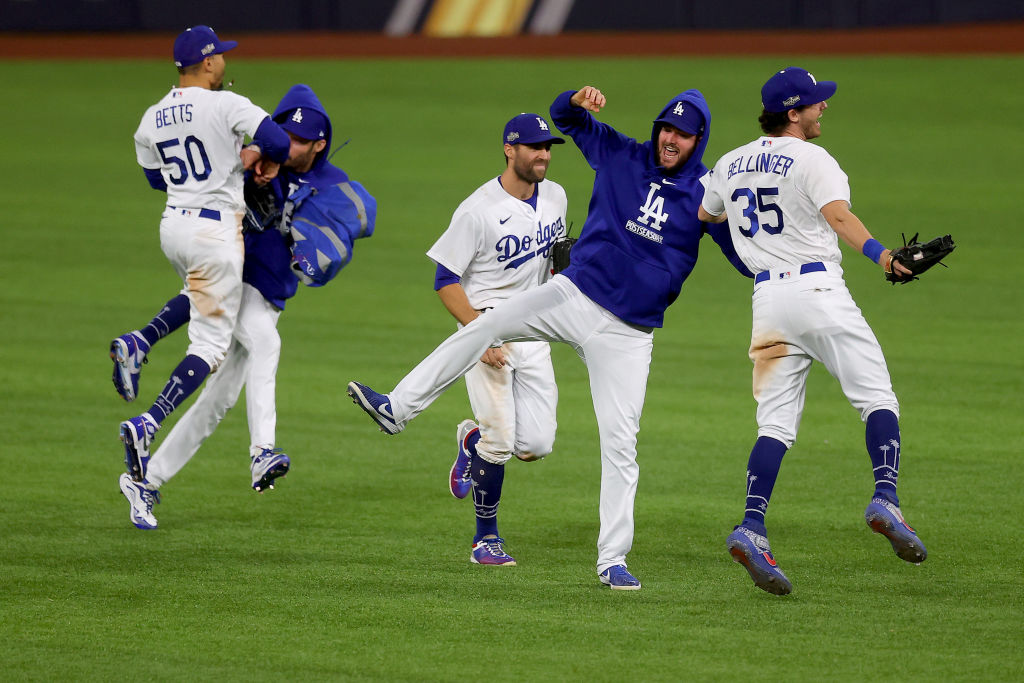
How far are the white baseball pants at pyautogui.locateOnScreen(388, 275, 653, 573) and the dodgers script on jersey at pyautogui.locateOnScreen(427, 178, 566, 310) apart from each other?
0.56 meters

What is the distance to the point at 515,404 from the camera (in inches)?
278

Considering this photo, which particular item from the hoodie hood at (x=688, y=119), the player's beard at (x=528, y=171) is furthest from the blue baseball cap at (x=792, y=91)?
the player's beard at (x=528, y=171)

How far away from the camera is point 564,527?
7609mm

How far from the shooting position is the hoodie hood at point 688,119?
6188 millimetres

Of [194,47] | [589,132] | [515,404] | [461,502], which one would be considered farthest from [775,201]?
[194,47]

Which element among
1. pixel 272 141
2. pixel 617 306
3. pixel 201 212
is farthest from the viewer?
pixel 201 212

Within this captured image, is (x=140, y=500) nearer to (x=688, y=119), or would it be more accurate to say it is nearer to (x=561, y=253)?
(x=561, y=253)

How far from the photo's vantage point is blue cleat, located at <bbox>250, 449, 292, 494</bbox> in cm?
716

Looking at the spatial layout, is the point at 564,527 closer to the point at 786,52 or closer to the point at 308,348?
the point at 308,348

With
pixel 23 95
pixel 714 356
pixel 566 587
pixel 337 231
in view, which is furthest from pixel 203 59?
pixel 23 95

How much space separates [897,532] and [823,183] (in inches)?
→ 59.1

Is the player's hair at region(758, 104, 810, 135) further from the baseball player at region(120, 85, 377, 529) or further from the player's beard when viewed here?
the baseball player at region(120, 85, 377, 529)

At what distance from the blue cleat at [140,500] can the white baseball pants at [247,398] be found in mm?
95

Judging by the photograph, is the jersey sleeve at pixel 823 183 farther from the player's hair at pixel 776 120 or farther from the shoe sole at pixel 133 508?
the shoe sole at pixel 133 508
